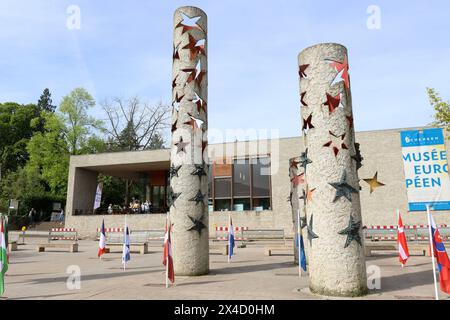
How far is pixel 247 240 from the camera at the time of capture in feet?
79.3

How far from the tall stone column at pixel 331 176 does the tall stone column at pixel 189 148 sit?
3.64m

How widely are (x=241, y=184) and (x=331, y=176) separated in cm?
2089

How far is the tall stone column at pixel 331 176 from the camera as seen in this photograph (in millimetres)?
6668

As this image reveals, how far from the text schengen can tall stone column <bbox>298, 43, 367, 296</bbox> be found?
1940cm

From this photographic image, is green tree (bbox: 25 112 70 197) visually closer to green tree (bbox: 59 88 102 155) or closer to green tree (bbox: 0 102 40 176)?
green tree (bbox: 59 88 102 155)

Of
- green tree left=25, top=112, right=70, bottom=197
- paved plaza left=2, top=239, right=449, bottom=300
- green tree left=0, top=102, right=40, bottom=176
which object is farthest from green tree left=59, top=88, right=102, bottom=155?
paved plaza left=2, top=239, right=449, bottom=300

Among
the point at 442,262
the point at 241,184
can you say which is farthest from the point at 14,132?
the point at 442,262

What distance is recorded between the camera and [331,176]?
22.8 ft

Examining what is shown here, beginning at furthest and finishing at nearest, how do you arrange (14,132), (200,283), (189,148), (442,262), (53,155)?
(14,132)
(53,155)
(189,148)
(200,283)
(442,262)

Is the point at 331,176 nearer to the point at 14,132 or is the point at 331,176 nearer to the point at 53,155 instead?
the point at 53,155
